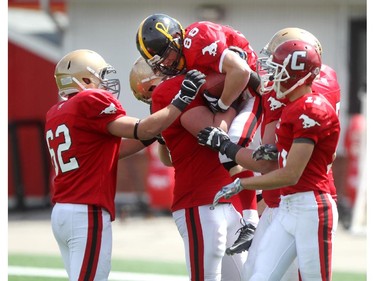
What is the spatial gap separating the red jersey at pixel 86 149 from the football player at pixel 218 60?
1.38ft

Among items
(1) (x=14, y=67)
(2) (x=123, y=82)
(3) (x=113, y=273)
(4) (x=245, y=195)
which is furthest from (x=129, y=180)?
(4) (x=245, y=195)

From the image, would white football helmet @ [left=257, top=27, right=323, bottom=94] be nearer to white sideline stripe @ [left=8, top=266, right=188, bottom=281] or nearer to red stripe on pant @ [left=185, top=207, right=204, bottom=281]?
red stripe on pant @ [left=185, top=207, right=204, bottom=281]

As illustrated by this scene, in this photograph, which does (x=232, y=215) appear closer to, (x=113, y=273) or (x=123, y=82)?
(x=113, y=273)

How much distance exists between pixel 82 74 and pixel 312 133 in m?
1.57

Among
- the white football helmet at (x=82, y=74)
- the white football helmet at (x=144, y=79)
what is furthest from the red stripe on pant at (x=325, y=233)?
the white football helmet at (x=82, y=74)

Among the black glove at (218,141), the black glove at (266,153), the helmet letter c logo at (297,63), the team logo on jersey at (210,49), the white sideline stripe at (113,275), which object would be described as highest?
the team logo on jersey at (210,49)

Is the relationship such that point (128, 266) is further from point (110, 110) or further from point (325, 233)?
point (325, 233)

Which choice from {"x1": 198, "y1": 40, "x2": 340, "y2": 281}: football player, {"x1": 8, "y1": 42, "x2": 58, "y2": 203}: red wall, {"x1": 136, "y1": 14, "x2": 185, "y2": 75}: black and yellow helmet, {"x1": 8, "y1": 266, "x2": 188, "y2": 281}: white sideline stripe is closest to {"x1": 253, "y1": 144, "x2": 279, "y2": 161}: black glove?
{"x1": 198, "y1": 40, "x2": 340, "y2": 281}: football player

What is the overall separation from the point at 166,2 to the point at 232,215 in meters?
9.35

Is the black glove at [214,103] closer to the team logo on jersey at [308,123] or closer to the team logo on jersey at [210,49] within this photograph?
the team logo on jersey at [210,49]

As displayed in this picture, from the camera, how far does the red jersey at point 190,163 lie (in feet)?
16.6

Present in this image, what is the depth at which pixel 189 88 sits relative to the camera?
4.89 metres

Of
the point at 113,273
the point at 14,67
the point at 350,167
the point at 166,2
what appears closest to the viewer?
the point at 113,273

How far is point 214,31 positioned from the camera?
5.09 metres
